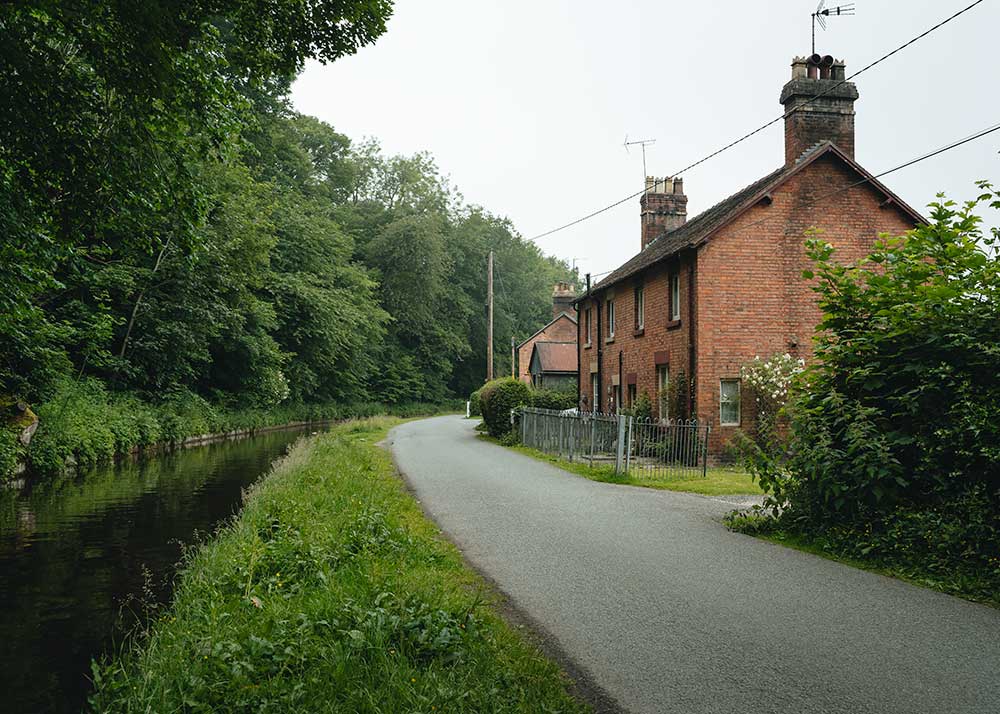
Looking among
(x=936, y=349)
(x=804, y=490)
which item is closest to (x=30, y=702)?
(x=804, y=490)

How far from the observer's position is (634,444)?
18969mm

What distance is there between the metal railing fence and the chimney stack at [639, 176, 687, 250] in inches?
454

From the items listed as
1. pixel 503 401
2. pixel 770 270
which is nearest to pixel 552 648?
pixel 770 270

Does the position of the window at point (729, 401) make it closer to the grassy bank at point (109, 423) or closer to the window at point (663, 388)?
Result: the window at point (663, 388)

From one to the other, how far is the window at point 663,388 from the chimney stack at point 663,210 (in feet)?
30.5

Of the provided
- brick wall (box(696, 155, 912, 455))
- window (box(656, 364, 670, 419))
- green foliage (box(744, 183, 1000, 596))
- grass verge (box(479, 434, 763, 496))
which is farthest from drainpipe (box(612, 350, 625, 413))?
green foliage (box(744, 183, 1000, 596))

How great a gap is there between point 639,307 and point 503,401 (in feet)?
20.5

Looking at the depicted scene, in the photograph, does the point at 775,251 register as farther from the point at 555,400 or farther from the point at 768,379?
the point at 555,400

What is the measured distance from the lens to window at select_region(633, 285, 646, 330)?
993 inches

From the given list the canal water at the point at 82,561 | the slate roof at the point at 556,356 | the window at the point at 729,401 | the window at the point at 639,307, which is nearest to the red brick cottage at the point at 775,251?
the window at the point at 729,401

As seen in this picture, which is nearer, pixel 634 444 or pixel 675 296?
pixel 634 444

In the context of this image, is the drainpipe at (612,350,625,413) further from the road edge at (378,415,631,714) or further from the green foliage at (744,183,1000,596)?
the road edge at (378,415,631,714)

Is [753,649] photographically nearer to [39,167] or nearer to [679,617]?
[679,617]

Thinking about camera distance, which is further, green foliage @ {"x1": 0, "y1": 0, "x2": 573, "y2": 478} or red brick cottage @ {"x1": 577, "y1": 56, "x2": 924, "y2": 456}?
red brick cottage @ {"x1": 577, "y1": 56, "x2": 924, "y2": 456}
